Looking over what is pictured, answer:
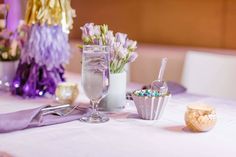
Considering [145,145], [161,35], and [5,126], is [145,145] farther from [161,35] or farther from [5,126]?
[161,35]

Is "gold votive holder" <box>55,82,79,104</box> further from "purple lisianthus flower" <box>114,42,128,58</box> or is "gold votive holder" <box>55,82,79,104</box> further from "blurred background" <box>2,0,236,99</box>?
"blurred background" <box>2,0,236,99</box>

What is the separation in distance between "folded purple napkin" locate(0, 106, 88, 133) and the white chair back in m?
1.00

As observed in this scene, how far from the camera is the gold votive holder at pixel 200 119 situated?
4.12 ft

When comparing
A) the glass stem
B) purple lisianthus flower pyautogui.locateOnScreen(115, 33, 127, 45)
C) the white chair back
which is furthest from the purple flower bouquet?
the white chair back

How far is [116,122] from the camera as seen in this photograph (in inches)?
54.1

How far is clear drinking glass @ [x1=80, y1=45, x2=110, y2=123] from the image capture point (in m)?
1.39

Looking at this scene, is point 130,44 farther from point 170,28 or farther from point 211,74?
point 170,28

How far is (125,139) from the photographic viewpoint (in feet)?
3.90

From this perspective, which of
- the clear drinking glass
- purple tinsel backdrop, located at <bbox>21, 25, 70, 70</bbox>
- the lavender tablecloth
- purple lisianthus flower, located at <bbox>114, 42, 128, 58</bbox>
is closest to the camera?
the lavender tablecloth

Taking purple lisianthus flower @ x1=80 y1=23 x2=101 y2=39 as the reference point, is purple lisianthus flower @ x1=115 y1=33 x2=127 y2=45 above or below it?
below

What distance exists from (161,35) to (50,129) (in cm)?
198

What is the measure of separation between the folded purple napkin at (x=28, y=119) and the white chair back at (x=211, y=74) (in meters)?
1.00

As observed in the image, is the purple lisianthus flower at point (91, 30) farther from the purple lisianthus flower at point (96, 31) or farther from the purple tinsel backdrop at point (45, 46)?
the purple tinsel backdrop at point (45, 46)

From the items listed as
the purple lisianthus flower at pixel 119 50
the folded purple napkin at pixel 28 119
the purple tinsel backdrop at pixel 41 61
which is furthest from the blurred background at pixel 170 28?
the folded purple napkin at pixel 28 119
